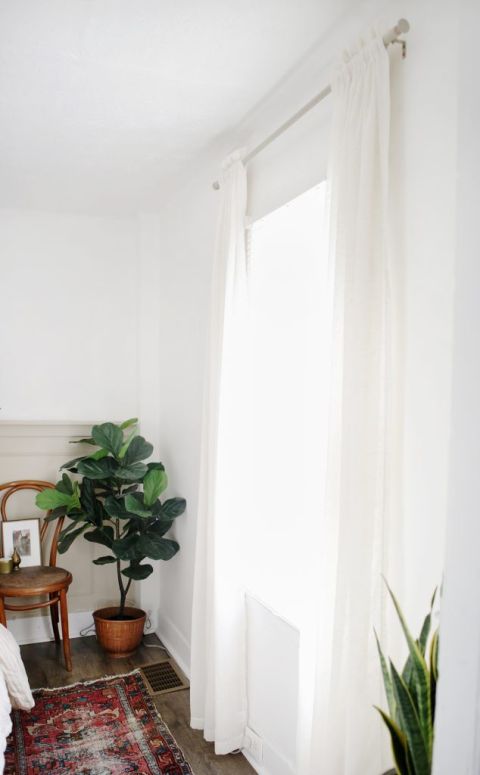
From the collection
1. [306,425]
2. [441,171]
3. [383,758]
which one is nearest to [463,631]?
[383,758]

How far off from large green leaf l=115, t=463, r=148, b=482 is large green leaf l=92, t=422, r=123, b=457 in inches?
5.2

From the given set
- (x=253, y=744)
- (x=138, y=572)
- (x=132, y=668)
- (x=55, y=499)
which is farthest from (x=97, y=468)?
(x=253, y=744)

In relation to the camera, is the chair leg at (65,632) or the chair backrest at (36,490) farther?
the chair backrest at (36,490)

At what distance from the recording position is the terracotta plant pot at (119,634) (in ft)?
12.3

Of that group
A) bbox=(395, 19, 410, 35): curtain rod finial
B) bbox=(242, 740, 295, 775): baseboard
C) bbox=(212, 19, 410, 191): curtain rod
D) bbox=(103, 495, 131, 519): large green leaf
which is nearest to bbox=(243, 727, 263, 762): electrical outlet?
bbox=(242, 740, 295, 775): baseboard

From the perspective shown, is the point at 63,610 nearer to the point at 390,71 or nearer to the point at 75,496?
the point at 75,496

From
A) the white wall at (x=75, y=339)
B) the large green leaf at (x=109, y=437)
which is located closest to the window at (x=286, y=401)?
the large green leaf at (x=109, y=437)

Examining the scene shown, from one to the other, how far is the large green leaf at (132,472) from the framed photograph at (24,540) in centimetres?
77

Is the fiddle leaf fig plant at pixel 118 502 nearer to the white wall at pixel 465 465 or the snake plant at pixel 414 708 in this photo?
the snake plant at pixel 414 708

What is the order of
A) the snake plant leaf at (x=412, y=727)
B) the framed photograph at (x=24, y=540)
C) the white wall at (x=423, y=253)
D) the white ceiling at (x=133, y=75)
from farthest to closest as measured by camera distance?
1. the framed photograph at (x=24, y=540)
2. the white ceiling at (x=133, y=75)
3. the white wall at (x=423, y=253)
4. the snake plant leaf at (x=412, y=727)

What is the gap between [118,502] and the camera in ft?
11.9

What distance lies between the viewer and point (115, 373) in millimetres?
4262

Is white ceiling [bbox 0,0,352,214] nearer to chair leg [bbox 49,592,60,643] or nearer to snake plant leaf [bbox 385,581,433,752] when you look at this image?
snake plant leaf [bbox 385,581,433,752]

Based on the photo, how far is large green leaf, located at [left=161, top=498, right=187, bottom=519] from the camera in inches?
141
